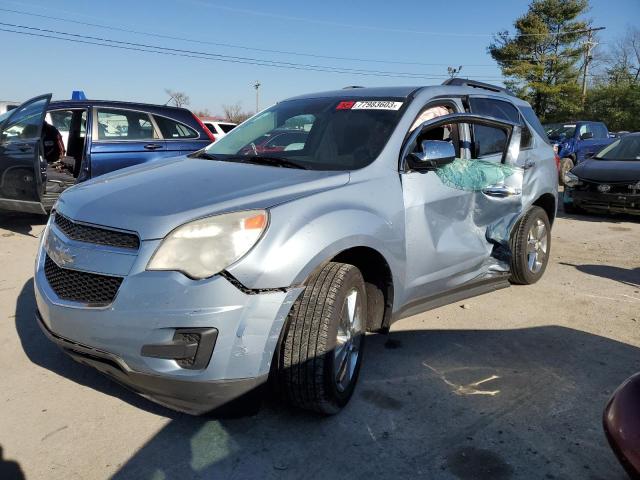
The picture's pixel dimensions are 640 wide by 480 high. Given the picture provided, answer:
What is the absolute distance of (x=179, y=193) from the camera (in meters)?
2.71

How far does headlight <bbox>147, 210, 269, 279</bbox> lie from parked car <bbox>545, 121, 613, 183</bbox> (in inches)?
498

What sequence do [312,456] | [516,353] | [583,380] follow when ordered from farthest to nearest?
[516,353]
[583,380]
[312,456]

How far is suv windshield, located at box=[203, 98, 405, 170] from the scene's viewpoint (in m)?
3.34

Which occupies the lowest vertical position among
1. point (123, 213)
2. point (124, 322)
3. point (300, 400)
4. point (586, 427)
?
point (586, 427)

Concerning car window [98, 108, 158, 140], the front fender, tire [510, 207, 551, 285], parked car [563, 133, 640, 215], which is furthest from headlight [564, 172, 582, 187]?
the front fender

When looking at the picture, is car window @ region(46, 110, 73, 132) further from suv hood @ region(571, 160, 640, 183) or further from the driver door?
suv hood @ region(571, 160, 640, 183)

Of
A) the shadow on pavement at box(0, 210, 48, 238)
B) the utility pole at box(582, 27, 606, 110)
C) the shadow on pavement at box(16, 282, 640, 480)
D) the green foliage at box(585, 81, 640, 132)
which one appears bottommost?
the shadow on pavement at box(16, 282, 640, 480)

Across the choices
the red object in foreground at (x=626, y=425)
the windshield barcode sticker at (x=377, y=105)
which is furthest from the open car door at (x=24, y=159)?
the red object in foreground at (x=626, y=425)

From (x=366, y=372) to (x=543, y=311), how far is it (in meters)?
1.96

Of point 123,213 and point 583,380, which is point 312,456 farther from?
point 583,380

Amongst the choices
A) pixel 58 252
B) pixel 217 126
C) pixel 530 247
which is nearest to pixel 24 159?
pixel 58 252

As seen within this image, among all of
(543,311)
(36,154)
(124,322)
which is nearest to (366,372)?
(124,322)

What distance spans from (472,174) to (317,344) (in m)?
1.96

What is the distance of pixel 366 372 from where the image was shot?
337cm
